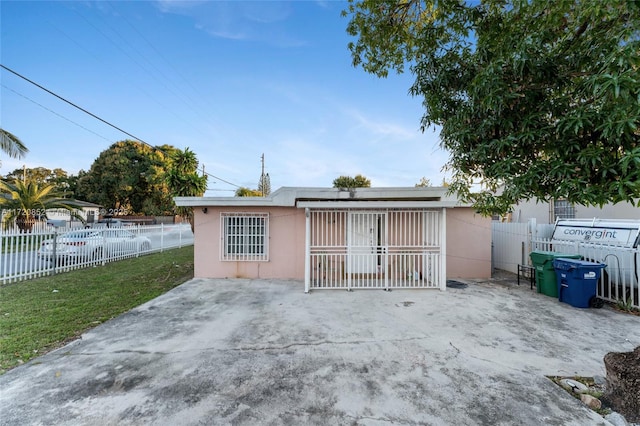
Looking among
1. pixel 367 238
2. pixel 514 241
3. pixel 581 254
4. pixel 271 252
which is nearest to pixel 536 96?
pixel 367 238

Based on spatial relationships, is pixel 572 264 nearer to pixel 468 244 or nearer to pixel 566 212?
pixel 468 244

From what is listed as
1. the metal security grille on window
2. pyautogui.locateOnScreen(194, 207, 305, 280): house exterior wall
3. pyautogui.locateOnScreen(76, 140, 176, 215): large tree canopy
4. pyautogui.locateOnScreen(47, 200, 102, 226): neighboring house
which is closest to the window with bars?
pyautogui.locateOnScreen(194, 207, 305, 280): house exterior wall

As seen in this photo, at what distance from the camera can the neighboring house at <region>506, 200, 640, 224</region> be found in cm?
848

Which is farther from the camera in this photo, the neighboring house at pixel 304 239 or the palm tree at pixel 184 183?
the palm tree at pixel 184 183

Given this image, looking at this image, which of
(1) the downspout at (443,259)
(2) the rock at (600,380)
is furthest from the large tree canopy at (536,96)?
(1) the downspout at (443,259)

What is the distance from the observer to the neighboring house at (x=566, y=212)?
8.48 m

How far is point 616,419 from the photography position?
96.7 inches

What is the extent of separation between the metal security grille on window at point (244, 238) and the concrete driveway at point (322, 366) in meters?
2.77

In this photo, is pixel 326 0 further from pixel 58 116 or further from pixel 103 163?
pixel 103 163

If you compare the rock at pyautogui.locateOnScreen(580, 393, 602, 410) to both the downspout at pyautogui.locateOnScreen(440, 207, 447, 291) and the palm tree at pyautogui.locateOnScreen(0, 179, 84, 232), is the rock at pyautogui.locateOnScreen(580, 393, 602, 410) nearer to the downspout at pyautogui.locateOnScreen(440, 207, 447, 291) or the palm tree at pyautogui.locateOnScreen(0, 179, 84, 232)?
the downspout at pyautogui.locateOnScreen(440, 207, 447, 291)

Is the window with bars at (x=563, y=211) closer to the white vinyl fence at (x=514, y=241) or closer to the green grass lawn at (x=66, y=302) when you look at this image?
the white vinyl fence at (x=514, y=241)

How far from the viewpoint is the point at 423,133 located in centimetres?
419

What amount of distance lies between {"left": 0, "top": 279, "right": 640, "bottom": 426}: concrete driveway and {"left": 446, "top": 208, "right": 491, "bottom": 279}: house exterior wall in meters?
2.86

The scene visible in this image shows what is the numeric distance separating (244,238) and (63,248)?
20.0 feet
